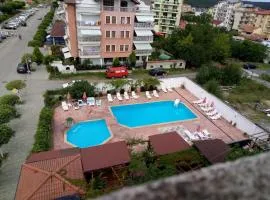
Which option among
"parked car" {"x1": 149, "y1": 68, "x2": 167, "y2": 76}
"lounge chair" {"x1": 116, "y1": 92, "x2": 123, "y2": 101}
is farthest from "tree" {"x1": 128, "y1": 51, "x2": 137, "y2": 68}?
"lounge chair" {"x1": 116, "y1": 92, "x2": 123, "y2": 101}

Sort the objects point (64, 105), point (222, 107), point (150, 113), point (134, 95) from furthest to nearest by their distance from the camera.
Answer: point (134, 95)
point (150, 113)
point (222, 107)
point (64, 105)

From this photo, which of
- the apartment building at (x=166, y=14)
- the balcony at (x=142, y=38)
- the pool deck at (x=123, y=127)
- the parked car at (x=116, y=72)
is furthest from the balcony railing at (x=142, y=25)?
the apartment building at (x=166, y=14)

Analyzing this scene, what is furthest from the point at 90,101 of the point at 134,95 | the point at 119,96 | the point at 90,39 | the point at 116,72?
the point at 90,39

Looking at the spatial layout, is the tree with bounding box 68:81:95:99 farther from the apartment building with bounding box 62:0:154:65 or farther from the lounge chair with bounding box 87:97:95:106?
the apartment building with bounding box 62:0:154:65

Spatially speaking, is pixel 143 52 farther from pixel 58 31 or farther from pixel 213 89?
pixel 58 31

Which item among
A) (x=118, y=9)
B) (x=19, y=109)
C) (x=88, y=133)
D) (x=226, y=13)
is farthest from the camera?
(x=226, y=13)

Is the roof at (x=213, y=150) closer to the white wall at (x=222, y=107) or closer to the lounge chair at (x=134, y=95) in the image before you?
the white wall at (x=222, y=107)

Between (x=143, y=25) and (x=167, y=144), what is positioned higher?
(x=143, y=25)
